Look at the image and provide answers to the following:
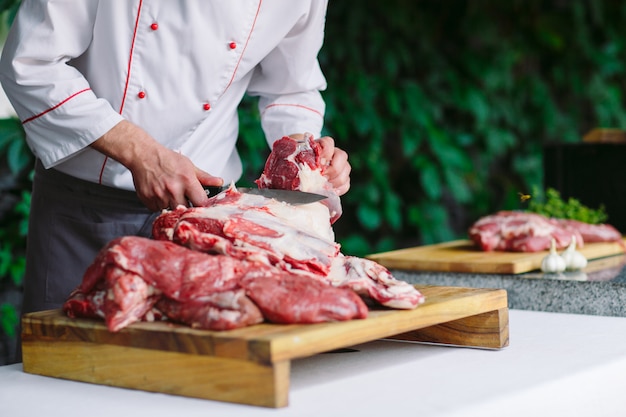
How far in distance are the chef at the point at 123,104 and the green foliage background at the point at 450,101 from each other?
1633 millimetres

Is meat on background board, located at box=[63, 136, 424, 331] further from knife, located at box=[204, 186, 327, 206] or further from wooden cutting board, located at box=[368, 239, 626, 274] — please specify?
wooden cutting board, located at box=[368, 239, 626, 274]

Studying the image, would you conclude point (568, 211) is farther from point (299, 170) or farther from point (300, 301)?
point (300, 301)

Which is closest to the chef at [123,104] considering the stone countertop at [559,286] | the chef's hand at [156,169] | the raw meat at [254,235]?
the chef's hand at [156,169]

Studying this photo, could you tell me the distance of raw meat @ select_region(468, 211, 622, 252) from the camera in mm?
2730

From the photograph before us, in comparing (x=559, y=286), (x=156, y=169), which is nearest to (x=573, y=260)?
(x=559, y=286)

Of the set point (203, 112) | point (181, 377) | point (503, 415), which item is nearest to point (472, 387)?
point (503, 415)

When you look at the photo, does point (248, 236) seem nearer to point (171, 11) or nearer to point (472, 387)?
point (472, 387)

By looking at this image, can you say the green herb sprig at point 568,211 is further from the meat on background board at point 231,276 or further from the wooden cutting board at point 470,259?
the meat on background board at point 231,276

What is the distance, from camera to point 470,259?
2.62m

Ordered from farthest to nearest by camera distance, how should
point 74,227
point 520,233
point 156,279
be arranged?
point 520,233
point 74,227
point 156,279

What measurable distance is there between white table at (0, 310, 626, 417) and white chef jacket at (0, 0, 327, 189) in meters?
0.59

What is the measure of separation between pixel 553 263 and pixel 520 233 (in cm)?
34

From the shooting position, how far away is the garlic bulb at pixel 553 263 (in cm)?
242

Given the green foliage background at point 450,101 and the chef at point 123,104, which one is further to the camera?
the green foliage background at point 450,101
